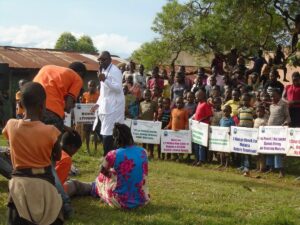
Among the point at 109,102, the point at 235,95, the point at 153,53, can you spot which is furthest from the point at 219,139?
the point at 153,53

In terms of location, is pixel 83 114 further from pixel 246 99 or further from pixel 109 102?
pixel 109 102

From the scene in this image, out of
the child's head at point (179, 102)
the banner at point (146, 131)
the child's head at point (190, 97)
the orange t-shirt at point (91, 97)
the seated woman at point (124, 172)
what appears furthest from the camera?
the orange t-shirt at point (91, 97)

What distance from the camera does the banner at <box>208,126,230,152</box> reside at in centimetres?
1270

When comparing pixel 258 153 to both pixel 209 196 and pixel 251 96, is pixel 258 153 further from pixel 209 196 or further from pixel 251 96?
pixel 209 196

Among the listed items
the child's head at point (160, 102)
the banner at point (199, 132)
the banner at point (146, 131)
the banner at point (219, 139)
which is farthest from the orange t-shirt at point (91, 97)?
the banner at point (219, 139)

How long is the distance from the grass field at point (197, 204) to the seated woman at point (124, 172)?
0.56 feet

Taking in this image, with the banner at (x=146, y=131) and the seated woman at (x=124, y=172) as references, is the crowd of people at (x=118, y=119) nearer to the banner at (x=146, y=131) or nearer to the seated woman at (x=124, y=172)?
the seated woman at (x=124, y=172)

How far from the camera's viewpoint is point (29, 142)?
441cm

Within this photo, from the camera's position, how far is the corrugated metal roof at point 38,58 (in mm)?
24844

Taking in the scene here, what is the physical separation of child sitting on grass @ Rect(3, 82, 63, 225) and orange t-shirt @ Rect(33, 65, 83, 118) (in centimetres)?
201

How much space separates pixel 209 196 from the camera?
7938mm

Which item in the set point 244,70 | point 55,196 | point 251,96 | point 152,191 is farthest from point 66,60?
point 55,196

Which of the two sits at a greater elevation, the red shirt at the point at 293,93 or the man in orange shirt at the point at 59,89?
the red shirt at the point at 293,93

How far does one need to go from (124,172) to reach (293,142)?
5.74 metres
